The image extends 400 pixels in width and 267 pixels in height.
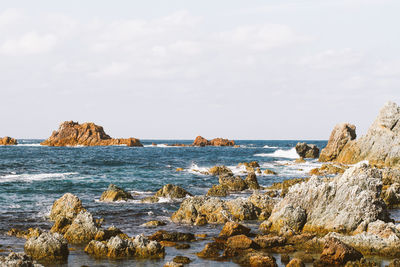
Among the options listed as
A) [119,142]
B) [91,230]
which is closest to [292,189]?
[91,230]

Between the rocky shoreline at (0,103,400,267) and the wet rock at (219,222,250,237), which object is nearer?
the rocky shoreline at (0,103,400,267)

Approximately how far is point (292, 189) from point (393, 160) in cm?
4547

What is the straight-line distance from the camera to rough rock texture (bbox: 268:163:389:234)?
71.0 feet

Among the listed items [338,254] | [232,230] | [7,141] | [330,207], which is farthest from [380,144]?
[7,141]

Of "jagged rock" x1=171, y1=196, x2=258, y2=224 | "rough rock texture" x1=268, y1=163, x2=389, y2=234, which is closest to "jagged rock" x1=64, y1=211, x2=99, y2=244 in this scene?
"jagged rock" x1=171, y1=196, x2=258, y2=224

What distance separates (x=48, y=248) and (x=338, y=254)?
11921 millimetres

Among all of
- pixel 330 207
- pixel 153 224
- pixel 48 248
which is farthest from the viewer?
pixel 153 224

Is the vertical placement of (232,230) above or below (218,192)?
above

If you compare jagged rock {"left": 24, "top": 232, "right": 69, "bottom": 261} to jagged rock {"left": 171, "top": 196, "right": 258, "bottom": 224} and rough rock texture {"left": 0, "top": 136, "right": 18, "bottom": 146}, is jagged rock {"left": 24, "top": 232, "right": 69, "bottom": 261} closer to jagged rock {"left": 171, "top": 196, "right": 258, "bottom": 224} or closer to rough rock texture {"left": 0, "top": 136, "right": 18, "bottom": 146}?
jagged rock {"left": 171, "top": 196, "right": 258, "bottom": 224}

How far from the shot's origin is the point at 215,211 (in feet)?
88.1

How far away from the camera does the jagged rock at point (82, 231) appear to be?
2080 centimetres

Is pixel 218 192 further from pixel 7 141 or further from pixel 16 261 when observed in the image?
pixel 7 141

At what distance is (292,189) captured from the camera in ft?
81.3

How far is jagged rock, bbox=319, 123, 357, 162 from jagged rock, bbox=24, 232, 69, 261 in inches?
2697
